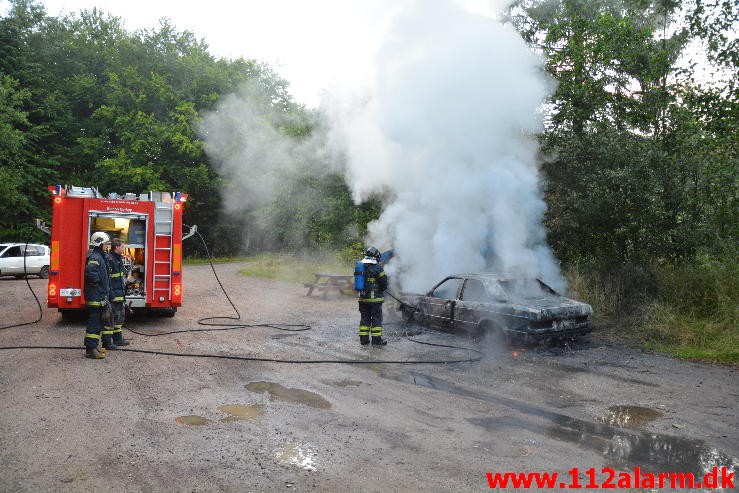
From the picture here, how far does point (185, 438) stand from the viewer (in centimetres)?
475

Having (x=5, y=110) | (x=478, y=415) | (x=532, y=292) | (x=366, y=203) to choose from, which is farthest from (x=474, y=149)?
(x=5, y=110)

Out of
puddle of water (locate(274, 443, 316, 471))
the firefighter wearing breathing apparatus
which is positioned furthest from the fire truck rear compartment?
puddle of water (locate(274, 443, 316, 471))

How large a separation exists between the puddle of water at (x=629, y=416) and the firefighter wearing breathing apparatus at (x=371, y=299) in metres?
4.14

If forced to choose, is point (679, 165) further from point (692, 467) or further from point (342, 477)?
point (342, 477)

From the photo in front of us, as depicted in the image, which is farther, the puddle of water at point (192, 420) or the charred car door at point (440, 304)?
the charred car door at point (440, 304)

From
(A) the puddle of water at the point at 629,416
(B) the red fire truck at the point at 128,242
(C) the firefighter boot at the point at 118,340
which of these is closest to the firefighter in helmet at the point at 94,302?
(C) the firefighter boot at the point at 118,340

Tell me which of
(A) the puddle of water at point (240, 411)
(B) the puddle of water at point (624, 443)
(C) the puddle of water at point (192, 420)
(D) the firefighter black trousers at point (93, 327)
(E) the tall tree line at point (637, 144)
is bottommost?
(C) the puddle of water at point (192, 420)

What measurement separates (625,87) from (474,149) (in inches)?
160

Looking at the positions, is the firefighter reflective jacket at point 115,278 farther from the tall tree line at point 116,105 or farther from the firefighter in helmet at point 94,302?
the tall tree line at point 116,105

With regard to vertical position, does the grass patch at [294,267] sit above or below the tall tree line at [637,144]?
below

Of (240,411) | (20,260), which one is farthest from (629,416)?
(20,260)

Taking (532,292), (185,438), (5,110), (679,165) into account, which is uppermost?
(5,110)

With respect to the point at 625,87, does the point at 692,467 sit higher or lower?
lower

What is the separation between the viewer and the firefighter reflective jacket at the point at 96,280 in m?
7.75
